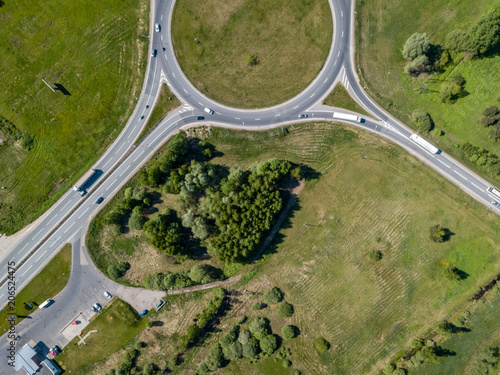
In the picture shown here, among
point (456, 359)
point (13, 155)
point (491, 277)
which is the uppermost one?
point (491, 277)

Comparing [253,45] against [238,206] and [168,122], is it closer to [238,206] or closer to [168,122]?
[168,122]

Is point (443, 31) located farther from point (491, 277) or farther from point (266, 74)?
point (491, 277)

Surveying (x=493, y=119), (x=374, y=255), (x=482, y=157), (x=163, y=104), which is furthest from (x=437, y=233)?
(x=163, y=104)

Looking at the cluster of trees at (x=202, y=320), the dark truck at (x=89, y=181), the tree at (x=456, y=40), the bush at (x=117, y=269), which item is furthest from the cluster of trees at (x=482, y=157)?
the dark truck at (x=89, y=181)

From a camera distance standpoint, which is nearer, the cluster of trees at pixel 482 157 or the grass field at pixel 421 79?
the cluster of trees at pixel 482 157

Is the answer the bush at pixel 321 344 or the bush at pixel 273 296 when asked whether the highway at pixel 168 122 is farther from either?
the bush at pixel 321 344

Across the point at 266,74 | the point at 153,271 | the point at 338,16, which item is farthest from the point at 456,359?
the point at 338,16
